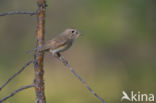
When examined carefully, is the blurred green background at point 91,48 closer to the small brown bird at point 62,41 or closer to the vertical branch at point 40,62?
the small brown bird at point 62,41

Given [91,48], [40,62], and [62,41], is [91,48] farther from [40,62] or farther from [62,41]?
[40,62]

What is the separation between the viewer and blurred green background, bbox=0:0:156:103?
15430 mm

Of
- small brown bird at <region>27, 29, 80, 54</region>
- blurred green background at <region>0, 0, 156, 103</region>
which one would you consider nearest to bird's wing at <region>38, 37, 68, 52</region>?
small brown bird at <region>27, 29, 80, 54</region>

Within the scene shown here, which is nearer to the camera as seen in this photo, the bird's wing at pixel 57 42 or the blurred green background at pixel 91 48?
the bird's wing at pixel 57 42

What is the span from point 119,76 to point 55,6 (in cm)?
364

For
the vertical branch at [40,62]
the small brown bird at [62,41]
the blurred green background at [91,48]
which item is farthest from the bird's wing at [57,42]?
the blurred green background at [91,48]

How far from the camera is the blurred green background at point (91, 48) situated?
15430 millimetres

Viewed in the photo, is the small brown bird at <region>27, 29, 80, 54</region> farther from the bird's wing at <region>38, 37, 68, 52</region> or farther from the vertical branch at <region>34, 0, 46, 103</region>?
the vertical branch at <region>34, 0, 46, 103</region>

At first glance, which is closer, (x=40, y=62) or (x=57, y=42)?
(x=40, y=62)

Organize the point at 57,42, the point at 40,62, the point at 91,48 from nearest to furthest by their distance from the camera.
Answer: the point at 40,62 → the point at 57,42 → the point at 91,48

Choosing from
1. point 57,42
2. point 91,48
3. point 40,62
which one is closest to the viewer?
point 40,62

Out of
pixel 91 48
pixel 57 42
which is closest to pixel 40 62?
pixel 57 42

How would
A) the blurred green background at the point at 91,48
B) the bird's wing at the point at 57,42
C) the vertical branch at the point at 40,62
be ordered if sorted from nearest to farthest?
1. the vertical branch at the point at 40,62
2. the bird's wing at the point at 57,42
3. the blurred green background at the point at 91,48

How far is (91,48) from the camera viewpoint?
63.1ft
